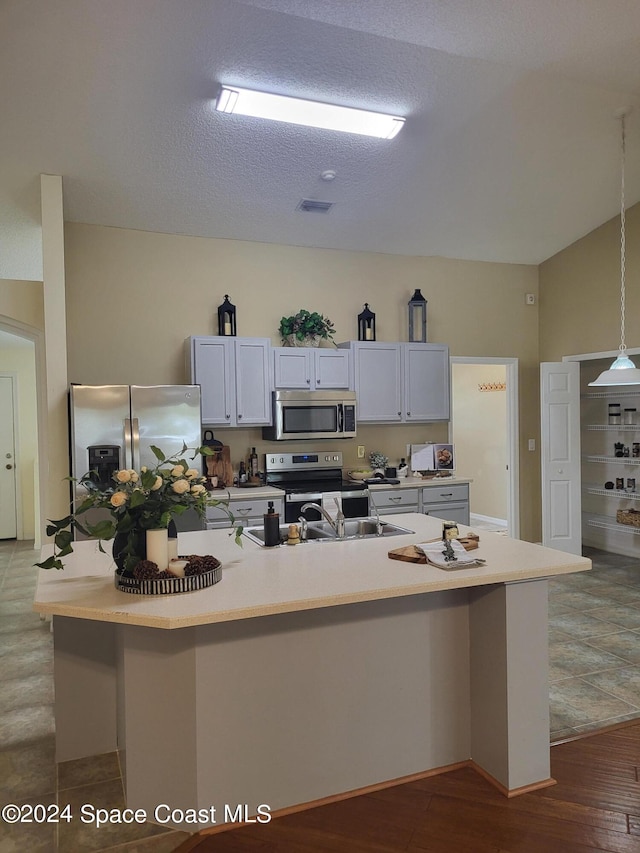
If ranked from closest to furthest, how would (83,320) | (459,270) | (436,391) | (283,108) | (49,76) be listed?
(49,76), (283,108), (83,320), (436,391), (459,270)

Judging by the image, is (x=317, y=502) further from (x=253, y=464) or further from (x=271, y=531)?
(x=271, y=531)

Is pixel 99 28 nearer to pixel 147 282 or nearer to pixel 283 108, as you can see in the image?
pixel 283 108

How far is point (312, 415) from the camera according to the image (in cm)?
Result: 518

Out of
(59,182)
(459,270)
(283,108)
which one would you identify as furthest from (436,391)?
(59,182)

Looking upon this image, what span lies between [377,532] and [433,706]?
2.98ft

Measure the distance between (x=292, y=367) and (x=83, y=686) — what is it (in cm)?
309

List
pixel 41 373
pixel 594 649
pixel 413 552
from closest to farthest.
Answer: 1. pixel 413 552
2. pixel 594 649
3. pixel 41 373

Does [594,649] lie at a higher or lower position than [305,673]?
lower

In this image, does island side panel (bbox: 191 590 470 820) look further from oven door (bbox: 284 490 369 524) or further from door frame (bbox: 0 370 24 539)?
door frame (bbox: 0 370 24 539)

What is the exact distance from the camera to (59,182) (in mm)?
4191

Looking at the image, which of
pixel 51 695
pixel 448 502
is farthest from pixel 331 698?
pixel 448 502

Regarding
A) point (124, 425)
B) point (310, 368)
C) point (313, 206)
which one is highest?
point (313, 206)

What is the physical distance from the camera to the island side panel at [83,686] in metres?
2.63

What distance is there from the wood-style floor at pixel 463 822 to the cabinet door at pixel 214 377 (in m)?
3.10
